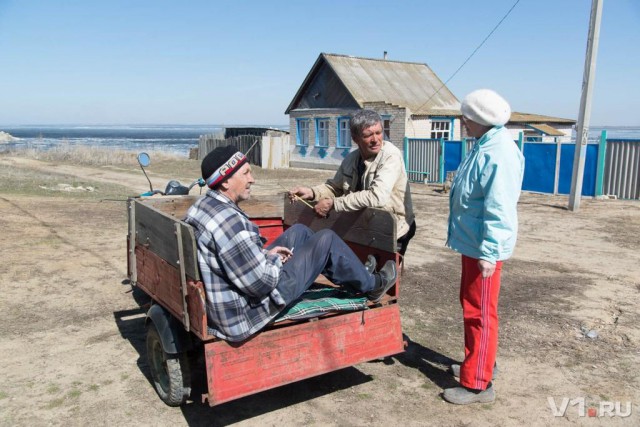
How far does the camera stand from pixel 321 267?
363cm

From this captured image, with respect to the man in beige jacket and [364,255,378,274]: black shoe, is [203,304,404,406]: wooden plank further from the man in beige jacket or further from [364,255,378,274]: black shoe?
the man in beige jacket

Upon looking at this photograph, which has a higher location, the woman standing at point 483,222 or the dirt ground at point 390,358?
the woman standing at point 483,222

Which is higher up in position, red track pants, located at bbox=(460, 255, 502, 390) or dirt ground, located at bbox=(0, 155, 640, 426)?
red track pants, located at bbox=(460, 255, 502, 390)

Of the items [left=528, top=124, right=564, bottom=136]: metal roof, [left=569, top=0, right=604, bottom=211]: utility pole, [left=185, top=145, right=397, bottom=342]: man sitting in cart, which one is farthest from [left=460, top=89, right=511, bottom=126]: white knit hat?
[left=528, top=124, right=564, bottom=136]: metal roof

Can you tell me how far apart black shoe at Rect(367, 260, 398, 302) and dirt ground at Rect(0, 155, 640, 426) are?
0.70 metres

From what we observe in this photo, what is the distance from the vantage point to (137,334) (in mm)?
4973

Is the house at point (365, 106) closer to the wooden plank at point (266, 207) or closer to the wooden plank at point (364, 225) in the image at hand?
the wooden plank at point (266, 207)

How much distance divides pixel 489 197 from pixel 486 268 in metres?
0.44

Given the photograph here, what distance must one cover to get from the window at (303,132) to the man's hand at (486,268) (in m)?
24.1

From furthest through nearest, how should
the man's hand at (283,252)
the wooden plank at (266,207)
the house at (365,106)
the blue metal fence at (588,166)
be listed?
the house at (365,106)
the blue metal fence at (588,166)
the wooden plank at (266,207)
the man's hand at (283,252)

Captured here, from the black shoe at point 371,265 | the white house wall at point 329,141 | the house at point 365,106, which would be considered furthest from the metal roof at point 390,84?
the black shoe at point 371,265

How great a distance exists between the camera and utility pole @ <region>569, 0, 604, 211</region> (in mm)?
12281

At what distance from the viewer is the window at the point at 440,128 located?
2306 cm

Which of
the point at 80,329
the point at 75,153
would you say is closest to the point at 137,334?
the point at 80,329
